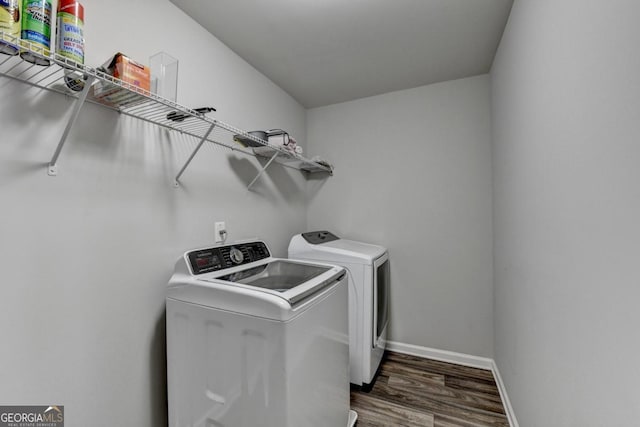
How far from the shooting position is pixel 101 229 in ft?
3.68

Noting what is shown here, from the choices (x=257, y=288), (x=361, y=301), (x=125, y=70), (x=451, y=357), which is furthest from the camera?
(x=451, y=357)

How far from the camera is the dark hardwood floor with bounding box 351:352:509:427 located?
169 centimetres

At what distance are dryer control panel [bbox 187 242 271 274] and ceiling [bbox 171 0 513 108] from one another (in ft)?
4.47

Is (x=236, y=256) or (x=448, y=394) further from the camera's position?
(x=448, y=394)

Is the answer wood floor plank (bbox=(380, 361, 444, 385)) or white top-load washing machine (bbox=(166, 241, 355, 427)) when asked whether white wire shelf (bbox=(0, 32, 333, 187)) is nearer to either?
white top-load washing machine (bbox=(166, 241, 355, 427))

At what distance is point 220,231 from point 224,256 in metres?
0.26

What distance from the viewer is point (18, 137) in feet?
2.97

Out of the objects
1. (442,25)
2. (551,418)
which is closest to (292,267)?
(551,418)

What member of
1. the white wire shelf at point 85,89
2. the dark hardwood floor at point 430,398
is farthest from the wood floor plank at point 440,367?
the white wire shelf at point 85,89

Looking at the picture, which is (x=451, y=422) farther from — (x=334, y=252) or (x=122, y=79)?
(x=122, y=79)

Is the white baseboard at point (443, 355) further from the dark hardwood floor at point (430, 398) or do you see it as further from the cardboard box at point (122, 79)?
the cardboard box at point (122, 79)

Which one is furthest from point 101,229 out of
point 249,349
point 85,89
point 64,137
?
point 249,349

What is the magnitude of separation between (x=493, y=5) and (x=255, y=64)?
158 cm

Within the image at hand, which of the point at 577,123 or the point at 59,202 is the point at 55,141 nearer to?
the point at 59,202
